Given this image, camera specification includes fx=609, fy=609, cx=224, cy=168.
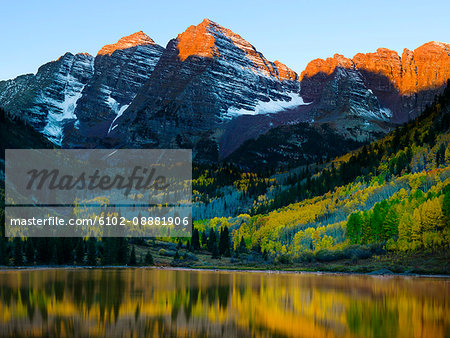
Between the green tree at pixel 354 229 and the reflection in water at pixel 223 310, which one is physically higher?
the green tree at pixel 354 229

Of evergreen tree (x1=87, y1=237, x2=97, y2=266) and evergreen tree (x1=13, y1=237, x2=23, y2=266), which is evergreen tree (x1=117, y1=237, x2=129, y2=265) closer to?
evergreen tree (x1=87, y1=237, x2=97, y2=266)

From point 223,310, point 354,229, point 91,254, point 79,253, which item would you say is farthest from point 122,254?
point 223,310

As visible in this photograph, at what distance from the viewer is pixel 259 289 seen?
96062 mm

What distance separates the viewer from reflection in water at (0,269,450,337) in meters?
55.3

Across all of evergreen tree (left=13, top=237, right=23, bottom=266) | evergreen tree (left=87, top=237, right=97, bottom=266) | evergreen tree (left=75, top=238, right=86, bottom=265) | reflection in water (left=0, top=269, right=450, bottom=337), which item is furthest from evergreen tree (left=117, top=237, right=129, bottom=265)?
reflection in water (left=0, top=269, right=450, bottom=337)

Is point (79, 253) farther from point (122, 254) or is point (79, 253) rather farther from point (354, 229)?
point (354, 229)

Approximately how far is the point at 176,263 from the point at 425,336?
481 feet

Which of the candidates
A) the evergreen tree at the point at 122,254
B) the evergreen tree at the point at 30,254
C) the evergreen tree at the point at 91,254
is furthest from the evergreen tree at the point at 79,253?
the evergreen tree at the point at 30,254

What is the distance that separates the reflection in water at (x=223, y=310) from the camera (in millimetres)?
55312

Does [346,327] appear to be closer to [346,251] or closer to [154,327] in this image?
[154,327]

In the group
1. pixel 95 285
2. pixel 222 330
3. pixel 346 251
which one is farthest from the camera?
pixel 346 251

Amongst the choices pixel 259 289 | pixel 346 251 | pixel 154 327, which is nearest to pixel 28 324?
pixel 154 327

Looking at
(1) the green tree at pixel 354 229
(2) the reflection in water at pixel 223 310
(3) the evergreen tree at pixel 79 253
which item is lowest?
(2) the reflection in water at pixel 223 310

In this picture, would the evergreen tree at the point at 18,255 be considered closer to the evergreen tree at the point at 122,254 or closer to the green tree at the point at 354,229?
the evergreen tree at the point at 122,254
